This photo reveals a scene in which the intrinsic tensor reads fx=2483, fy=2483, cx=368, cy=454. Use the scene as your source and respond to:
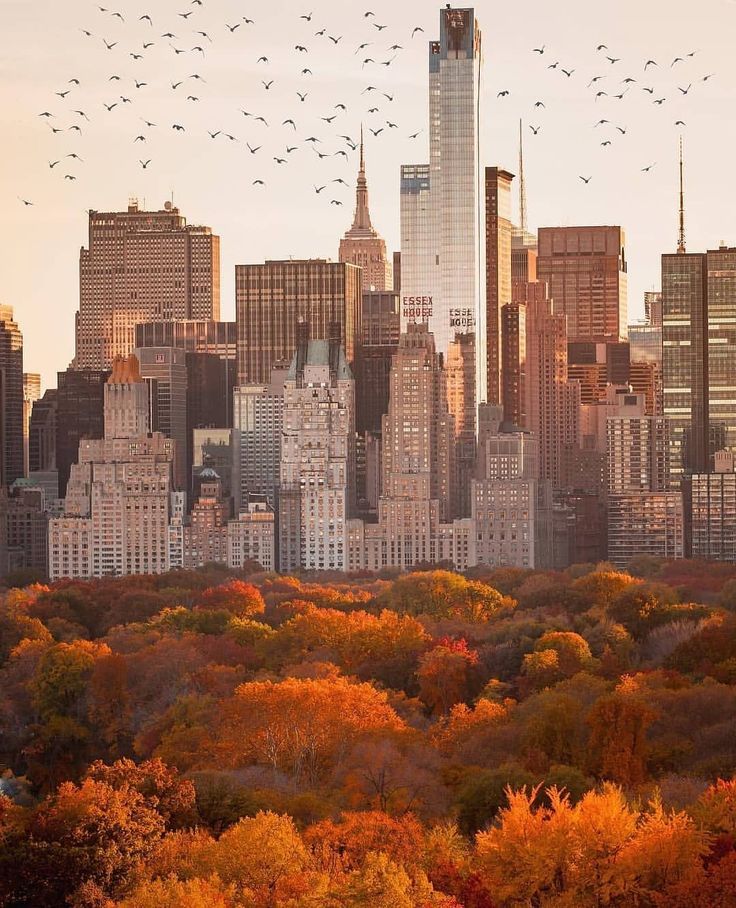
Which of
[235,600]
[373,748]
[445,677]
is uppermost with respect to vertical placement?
[235,600]

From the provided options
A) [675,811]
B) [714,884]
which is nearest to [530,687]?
[675,811]

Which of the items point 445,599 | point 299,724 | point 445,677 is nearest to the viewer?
point 299,724

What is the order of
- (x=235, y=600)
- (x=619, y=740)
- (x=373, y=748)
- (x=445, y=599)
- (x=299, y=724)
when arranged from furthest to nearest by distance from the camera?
(x=445, y=599) < (x=235, y=600) < (x=299, y=724) < (x=373, y=748) < (x=619, y=740)

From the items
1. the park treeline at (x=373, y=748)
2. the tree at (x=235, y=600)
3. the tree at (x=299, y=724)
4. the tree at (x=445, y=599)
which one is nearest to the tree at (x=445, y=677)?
the park treeline at (x=373, y=748)

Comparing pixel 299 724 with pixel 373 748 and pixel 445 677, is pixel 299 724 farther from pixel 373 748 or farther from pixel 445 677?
pixel 445 677

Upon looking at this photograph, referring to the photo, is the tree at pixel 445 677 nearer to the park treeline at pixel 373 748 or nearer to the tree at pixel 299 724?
the park treeline at pixel 373 748

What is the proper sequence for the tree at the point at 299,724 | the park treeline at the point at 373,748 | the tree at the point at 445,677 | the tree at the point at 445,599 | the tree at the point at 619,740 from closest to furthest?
the park treeline at the point at 373,748
the tree at the point at 619,740
the tree at the point at 299,724
the tree at the point at 445,677
the tree at the point at 445,599

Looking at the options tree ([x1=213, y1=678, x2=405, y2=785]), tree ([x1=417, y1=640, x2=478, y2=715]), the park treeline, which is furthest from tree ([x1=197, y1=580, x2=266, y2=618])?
tree ([x1=213, y1=678, x2=405, y2=785])

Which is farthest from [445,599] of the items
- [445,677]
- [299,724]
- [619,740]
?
[619,740]

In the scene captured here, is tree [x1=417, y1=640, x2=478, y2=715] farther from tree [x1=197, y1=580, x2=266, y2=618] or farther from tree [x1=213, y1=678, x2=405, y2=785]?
tree [x1=197, y1=580, x2=266, y2=618]

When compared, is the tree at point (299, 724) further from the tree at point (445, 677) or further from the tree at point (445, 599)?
the tree at point (445, 599)

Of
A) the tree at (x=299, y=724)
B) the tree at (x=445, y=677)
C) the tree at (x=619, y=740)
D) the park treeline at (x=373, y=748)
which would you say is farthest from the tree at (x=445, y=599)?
the tree at (x=619, y=740)

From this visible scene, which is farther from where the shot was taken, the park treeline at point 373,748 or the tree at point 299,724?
the tree at point 299,724

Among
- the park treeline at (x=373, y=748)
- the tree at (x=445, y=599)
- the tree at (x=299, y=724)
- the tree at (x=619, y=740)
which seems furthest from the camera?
the tree at (x=445, y=599)
